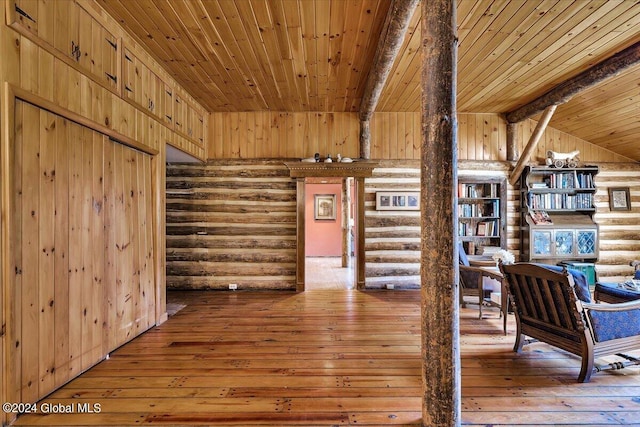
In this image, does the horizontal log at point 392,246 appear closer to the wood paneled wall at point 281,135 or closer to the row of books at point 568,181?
the wood paneled wall at point 281,135

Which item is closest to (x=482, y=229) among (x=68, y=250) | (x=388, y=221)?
(x=388, y=221)

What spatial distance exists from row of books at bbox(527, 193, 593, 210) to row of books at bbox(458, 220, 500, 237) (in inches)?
31.8

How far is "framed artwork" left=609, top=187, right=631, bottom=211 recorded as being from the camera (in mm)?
6148

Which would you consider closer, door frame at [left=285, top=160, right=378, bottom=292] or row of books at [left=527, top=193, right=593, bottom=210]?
door frame at [left=285, top=160, right=378, bottom=292]

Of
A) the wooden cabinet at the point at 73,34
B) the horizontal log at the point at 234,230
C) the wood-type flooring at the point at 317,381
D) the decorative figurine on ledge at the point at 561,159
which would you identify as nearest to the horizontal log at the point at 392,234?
the horizontal log at the point at 234,230

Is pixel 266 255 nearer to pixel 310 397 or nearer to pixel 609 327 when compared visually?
pixel 310 397

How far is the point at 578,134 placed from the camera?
611cm

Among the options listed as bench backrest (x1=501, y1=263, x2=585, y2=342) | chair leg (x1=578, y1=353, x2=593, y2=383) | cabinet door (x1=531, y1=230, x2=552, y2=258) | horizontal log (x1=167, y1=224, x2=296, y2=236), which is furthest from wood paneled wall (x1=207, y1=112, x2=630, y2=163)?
chair leg (x1=578, y1=353, x2=593, y2=383)

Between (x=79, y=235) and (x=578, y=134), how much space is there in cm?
851

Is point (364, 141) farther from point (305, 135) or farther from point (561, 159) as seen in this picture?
point (561, 159)

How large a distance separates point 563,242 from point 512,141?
229cm

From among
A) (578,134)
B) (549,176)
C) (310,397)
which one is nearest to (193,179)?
(310,397)

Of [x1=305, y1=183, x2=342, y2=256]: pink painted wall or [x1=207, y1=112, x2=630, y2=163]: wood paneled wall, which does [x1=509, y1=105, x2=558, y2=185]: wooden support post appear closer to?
[x1=207, y1=112, x2=630, y2=163]: wood paneled wall

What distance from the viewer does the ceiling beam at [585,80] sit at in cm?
372
